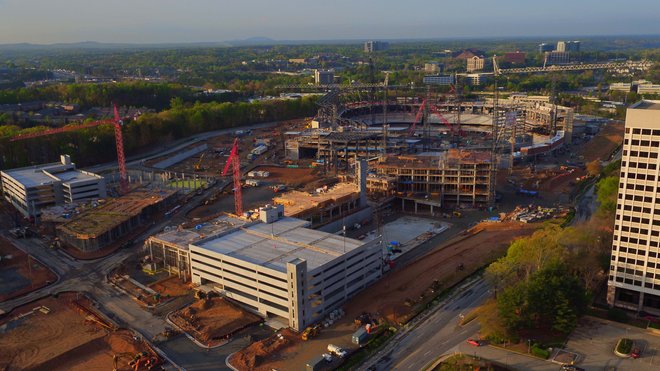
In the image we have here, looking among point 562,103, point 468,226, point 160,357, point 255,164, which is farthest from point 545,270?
point 562,103

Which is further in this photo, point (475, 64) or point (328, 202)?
point (475, 64)

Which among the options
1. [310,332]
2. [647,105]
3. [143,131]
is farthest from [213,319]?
[143,131]

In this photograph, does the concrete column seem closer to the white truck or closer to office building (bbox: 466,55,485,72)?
the white truck

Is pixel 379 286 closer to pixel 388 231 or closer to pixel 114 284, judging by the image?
pixel 388 231

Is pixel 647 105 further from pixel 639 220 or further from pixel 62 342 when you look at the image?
pixel 62 342

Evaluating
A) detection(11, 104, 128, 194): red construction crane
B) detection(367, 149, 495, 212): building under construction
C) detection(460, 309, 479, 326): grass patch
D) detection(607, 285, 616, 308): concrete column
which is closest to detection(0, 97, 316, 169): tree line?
detection(11, 104, 128, 194): red construction crane

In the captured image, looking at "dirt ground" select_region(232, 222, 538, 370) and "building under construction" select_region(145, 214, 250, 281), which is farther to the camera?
"building under construction" select_region(145, 214, 250, 281)
